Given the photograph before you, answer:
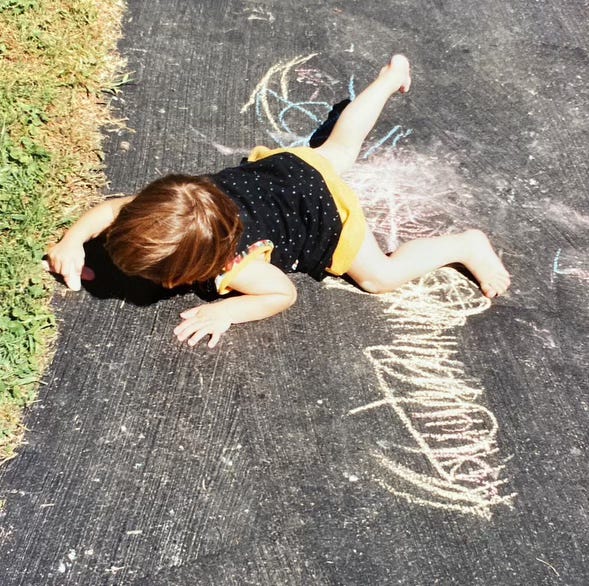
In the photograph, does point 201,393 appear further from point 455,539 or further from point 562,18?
point 562,18

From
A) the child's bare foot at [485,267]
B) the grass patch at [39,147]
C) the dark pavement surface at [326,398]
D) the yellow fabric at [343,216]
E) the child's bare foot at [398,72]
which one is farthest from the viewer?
the child's bare foot at [398,72]

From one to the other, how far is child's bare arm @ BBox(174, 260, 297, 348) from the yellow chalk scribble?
0.32 metres

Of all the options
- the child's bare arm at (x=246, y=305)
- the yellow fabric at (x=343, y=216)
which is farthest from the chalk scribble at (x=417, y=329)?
the child's bare arm at (x=246, y=305)

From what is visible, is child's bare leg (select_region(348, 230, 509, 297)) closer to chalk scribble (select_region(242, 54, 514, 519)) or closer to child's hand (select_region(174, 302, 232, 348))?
chalk scribble (select_region(242, 54, 514, 519))

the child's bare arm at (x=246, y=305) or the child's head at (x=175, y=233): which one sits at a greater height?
the child's head at (x=175, y=233)

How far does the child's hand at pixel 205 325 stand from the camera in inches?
95.3

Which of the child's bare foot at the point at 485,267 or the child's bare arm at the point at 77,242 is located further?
the child's bare foot at the point at 485,267

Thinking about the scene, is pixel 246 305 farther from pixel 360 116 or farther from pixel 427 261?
pixel 360 116

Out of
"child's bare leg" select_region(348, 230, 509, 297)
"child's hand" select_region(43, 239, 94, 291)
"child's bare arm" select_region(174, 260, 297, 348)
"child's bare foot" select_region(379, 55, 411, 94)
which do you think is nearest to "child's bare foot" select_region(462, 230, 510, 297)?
"child's bare leg" select_region(348, 230, 509, 297)

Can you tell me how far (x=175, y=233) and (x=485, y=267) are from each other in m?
1.22

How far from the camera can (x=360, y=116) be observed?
2988mm

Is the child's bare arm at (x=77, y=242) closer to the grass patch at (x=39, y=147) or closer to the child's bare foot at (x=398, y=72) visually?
the grass patch at (x=39, y=147)

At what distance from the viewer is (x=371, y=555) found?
2053 mm

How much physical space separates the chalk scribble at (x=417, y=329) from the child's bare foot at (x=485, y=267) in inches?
1.9
